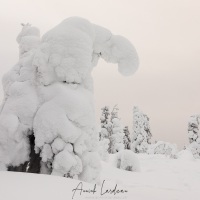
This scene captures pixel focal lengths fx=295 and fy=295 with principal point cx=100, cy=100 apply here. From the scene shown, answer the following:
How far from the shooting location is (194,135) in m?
34.5

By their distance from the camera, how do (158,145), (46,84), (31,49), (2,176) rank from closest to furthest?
(2,176) < (46,84) < (31,49) < (158,145)

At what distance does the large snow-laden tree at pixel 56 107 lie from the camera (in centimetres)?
715

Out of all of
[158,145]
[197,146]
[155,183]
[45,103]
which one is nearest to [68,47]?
[45,103]

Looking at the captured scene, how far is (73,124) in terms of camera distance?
24.2ft

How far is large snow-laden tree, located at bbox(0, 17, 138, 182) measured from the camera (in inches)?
281

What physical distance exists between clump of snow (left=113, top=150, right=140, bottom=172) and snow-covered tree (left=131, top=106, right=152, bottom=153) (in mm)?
29077

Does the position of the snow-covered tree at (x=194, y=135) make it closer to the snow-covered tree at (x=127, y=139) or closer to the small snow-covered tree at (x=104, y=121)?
the small snow-covered tree at (x=104, y=121)

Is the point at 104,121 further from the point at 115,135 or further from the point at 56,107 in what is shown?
the point at 56,107

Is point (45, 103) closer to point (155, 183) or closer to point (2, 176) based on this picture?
point (2, 176)

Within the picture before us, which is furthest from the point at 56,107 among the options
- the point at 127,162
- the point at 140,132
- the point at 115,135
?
the point at 140,132

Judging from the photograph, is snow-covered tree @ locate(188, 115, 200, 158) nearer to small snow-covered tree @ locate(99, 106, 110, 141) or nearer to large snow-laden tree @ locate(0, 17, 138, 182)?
small snow-covered tree @ locate(99, 106, 110, 141)

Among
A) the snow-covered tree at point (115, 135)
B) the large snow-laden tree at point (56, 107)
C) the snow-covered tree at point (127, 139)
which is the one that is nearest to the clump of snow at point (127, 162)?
the large snow-laden tree at point (56, 107)

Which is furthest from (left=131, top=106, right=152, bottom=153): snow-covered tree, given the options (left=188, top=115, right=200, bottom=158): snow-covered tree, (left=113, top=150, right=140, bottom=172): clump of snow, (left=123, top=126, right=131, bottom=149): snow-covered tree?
(left=113, top=150, right=140, bottom=172): clump of snow

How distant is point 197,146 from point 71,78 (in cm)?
2970
